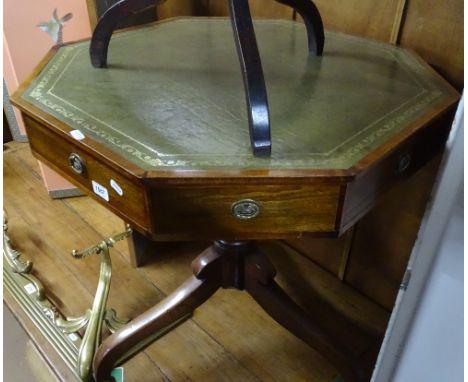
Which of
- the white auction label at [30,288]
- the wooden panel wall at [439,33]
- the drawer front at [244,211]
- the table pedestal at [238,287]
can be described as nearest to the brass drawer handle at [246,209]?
the drawer front at [244,211]

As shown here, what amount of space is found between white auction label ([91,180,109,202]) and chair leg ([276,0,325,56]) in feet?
1.30

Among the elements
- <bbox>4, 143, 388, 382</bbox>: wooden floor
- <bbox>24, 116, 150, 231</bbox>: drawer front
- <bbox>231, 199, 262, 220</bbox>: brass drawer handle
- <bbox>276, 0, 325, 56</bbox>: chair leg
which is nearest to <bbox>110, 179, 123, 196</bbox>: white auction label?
<bbox>24, 116, 150, 231</bbox>: drawer front

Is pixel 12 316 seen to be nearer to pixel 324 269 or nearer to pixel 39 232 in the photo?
pixel 39 232

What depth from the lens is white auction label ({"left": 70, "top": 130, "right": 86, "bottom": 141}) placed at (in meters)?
0.55

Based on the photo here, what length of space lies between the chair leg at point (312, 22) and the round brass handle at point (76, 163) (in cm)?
39

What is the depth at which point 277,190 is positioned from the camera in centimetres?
50

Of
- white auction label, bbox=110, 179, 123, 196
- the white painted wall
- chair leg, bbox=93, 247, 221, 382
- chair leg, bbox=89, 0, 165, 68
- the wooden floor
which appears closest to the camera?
the white painted wall

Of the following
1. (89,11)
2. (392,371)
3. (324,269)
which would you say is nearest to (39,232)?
(89,11)

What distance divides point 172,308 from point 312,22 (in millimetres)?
562

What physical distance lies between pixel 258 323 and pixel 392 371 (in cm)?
47

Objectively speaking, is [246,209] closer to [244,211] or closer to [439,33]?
[244,211]

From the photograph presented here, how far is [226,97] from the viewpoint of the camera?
0.64m

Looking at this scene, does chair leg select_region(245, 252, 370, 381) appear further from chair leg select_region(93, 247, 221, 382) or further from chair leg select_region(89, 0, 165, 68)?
chair leg select_region(89, 0, 165, 68)

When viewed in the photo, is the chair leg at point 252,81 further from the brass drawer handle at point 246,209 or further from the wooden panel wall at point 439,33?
the wooden panel wall at point 439,33
